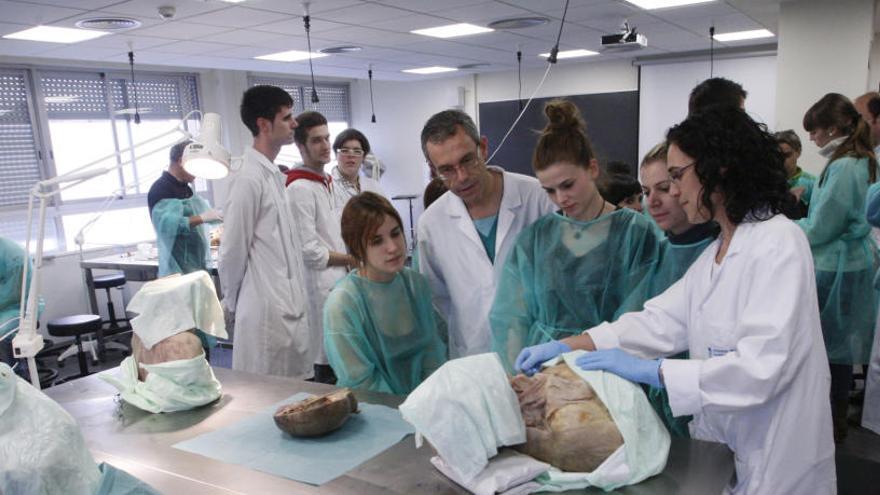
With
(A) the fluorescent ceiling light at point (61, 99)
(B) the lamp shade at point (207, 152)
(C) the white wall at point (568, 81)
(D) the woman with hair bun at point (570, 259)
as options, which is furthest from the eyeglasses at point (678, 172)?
(C) the white wall at point (568, 81)

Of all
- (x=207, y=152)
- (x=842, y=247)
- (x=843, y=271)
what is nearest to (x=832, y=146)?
(x=842, y=247)

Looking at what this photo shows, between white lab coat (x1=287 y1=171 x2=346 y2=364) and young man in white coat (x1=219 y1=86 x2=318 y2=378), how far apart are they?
0.95ft

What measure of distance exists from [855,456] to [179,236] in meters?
3.71

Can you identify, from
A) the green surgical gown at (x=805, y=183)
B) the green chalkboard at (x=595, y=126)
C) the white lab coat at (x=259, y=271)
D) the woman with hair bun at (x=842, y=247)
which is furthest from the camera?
the green chalkboard at (x=595, y=126)

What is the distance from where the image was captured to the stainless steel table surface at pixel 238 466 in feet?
3.90

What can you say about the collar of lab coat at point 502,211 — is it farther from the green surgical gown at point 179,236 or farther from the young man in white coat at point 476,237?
the green surgical gown at point 179,236

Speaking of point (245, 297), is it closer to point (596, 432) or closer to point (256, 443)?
point (256, 443)

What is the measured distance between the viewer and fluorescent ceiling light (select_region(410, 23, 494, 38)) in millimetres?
4762

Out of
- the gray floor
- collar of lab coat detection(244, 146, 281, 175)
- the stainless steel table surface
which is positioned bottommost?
the gray floor

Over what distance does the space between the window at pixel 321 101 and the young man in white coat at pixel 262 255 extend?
15.2 feet

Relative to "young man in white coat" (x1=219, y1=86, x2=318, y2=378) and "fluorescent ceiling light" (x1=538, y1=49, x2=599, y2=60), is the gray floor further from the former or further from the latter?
"fluorescent ceiling light" (x1=538, y1=49, x2=599, y2=60)

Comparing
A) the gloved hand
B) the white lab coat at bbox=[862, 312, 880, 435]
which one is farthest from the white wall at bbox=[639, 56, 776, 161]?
the gloved hand

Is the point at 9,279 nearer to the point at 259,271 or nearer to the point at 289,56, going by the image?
the point at 259,271

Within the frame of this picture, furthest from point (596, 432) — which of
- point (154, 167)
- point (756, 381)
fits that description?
point (154, 167)
